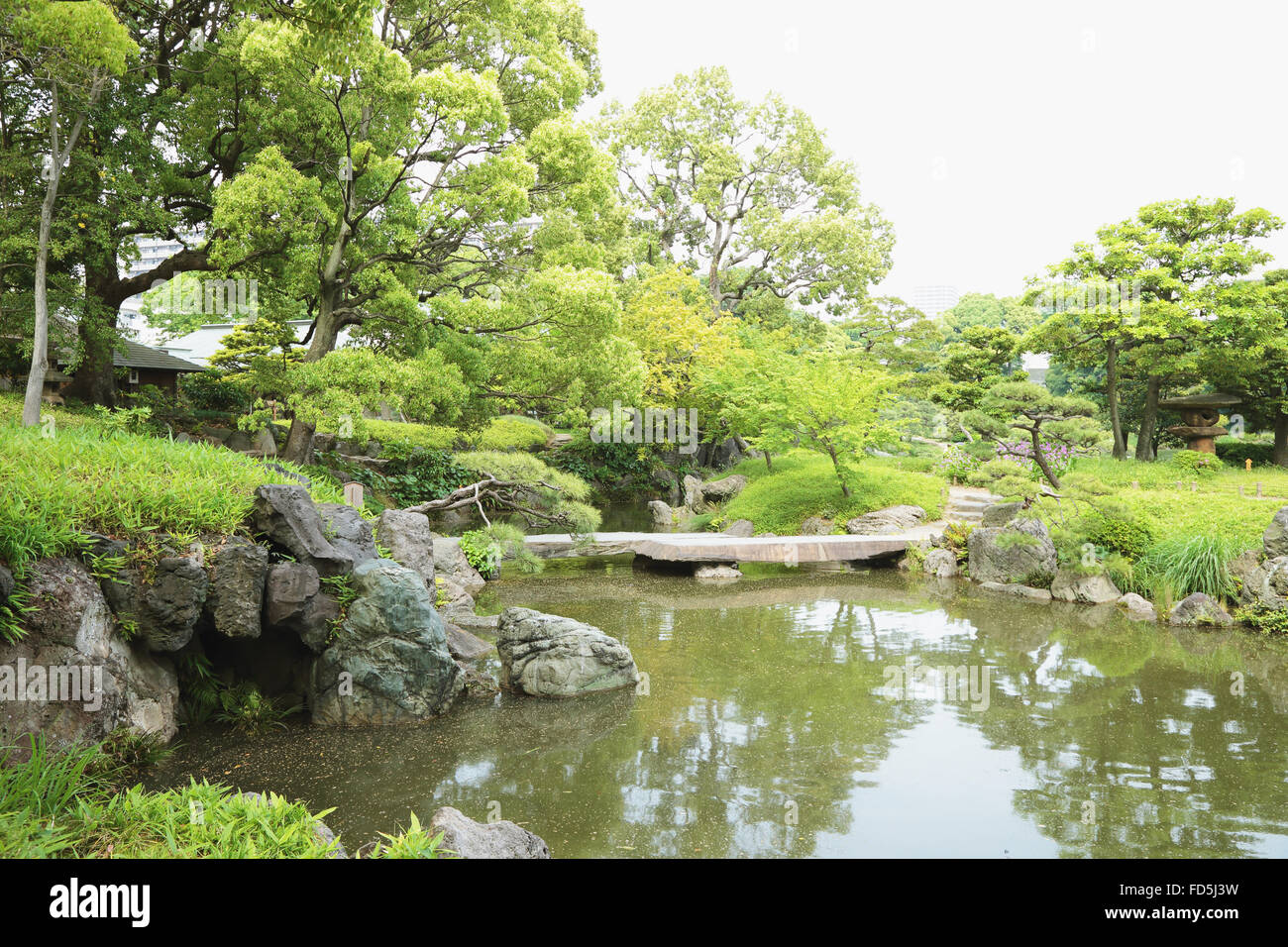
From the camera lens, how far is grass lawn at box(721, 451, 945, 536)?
51.4 feet

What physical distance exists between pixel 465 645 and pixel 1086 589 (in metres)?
8.11

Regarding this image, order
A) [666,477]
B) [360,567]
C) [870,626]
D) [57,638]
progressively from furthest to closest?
[666,477] → [870,626] → [360,567] → [57,638]

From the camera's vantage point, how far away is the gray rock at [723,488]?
60.2ft

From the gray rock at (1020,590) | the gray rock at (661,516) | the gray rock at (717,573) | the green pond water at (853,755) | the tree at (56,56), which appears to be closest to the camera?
the green pond water at (853,755)

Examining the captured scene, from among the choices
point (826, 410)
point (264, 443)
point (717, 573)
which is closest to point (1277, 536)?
point (717, 573)

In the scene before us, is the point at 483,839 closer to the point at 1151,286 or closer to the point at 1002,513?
the point at 1002,513

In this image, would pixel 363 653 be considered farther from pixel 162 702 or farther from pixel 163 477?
pixel 163 477

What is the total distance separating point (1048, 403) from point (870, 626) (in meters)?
7.32

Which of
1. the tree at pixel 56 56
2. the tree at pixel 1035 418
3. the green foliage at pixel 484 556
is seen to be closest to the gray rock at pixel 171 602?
the tree at pixel 56 56

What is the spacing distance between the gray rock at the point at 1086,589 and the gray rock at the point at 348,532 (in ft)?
29.1

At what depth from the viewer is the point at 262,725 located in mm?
5828

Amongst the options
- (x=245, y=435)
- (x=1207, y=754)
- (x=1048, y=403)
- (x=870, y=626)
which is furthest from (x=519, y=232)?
(x=1207, y=754)

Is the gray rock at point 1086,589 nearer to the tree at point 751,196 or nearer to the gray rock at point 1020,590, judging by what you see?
the gray rock at point 1020,590

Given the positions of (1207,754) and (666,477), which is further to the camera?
(666,477)
